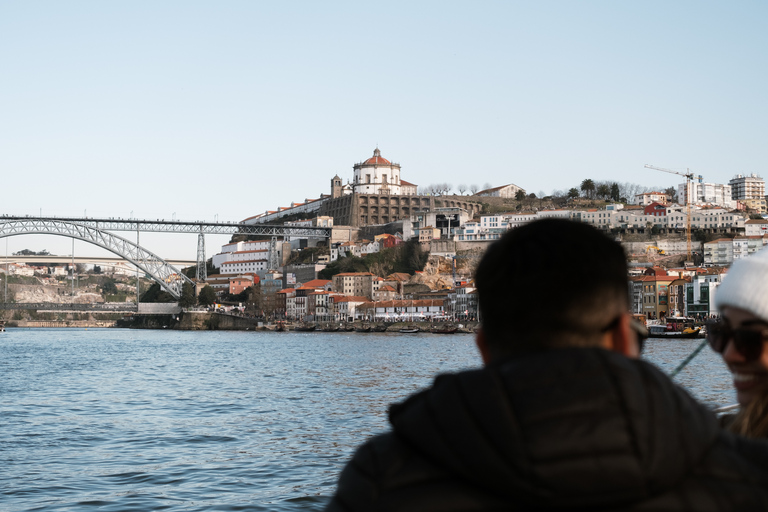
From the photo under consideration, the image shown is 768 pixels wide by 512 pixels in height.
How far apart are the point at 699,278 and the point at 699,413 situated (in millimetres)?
49805

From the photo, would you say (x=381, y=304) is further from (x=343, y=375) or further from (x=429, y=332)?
(x=343, y=375)

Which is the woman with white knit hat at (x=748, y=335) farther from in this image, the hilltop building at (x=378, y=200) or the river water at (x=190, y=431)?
the hilltop building at (x=378, y=200)

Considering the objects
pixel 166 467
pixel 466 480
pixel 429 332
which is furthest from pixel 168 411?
pixel 429 332

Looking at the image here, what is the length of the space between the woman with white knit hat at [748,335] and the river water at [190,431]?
5.71 meters

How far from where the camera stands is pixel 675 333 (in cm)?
4153

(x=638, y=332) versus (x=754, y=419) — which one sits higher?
(x=638, y=332)

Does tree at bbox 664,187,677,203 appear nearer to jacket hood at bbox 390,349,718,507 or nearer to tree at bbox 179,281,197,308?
tree at bbox 179,281,197,308

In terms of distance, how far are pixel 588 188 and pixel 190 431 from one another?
75.7 metres

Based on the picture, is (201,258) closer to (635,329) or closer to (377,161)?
(377,161)

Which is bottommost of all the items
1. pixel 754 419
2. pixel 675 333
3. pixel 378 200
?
pixel 675 333

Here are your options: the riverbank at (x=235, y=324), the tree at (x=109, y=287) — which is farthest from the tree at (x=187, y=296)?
the tree at (x=109, y=287)

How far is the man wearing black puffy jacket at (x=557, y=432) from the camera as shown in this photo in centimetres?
76

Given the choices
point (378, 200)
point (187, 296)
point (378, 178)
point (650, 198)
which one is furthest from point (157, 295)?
point (650, 198)

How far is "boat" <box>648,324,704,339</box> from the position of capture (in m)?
40.9
